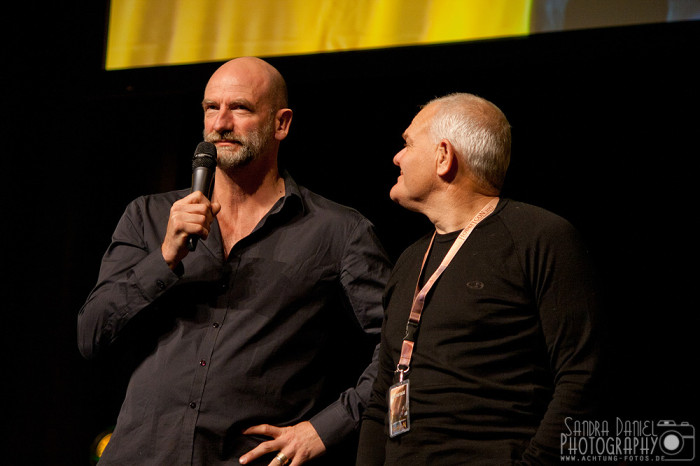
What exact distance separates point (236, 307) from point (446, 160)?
72cm

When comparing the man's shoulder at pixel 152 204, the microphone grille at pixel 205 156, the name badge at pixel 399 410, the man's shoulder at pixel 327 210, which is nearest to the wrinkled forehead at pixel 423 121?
the man's shoulder at pixel 327 210

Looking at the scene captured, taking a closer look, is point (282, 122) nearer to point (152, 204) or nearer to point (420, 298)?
point (152, 204)

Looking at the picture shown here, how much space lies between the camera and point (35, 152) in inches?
131

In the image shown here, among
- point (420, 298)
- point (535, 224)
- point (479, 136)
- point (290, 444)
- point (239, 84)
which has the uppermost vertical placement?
point (239, 84)

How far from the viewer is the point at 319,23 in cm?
280

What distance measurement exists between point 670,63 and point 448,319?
52.9 inches

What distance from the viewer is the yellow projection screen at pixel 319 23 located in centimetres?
243

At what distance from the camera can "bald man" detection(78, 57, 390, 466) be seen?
1.91 meters

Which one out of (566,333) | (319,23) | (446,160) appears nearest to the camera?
(566,333)

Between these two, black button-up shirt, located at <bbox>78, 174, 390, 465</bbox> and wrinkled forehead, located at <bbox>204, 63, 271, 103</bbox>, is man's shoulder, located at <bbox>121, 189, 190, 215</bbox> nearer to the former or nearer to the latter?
black button-up shirt, located at <bbox>78, 174, 390, 465</bbox>

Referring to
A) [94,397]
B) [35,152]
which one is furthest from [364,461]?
[35,152]

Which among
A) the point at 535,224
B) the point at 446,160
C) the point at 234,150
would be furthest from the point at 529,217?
the point at 234,150

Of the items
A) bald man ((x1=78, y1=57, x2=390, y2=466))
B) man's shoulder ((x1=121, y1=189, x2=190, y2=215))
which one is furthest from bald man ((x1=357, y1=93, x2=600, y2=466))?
man's shoulder ((x1=121, y1=189, x2=190, y2=215))

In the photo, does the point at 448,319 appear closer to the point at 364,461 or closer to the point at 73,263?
the point at 364,461
